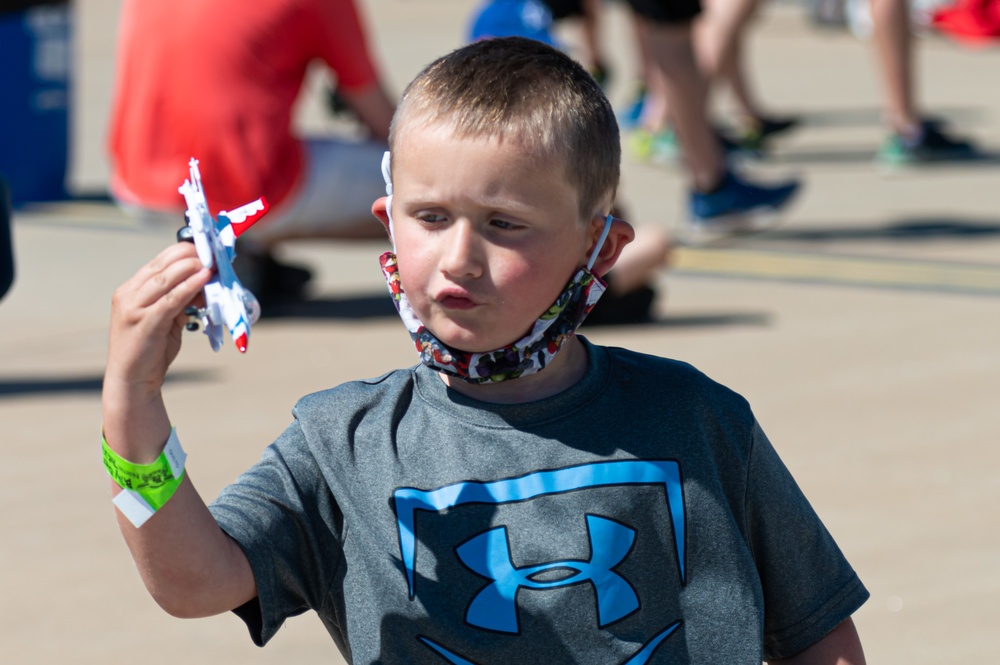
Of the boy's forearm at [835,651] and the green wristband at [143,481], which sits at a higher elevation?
the green wristband at [143,481]

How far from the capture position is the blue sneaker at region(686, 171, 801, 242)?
7.35 metres

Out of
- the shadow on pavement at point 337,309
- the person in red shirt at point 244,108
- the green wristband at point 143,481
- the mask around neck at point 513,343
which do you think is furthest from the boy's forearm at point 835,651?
the shadow on pavement at point 337,309

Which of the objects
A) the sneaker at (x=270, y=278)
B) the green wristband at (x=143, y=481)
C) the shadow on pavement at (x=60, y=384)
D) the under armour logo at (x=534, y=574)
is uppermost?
the green wristband at (x=143, y=481)

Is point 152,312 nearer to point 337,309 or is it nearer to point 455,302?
point 455,302

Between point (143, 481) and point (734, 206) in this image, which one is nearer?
point (143, 481)

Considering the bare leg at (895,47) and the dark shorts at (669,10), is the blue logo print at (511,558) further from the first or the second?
the bare leg at (895,47)

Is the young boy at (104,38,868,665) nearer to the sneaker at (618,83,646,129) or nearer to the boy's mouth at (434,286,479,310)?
the boy's mouth at (434,286,479,310)

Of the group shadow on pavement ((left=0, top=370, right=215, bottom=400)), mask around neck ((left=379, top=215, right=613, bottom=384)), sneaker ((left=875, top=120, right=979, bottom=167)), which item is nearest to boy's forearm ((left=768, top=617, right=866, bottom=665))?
mask around neck ((left=379, top=215, right=613, bottom=384))

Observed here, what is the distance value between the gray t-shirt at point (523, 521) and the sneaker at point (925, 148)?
23.9 ft

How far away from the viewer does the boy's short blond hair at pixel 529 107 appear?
1894mm

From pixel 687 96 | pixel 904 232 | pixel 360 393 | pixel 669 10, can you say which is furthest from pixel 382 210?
pixel 904 232

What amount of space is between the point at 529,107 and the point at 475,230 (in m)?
0.15

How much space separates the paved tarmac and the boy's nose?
65.7 inches

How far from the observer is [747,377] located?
5.26 metres
